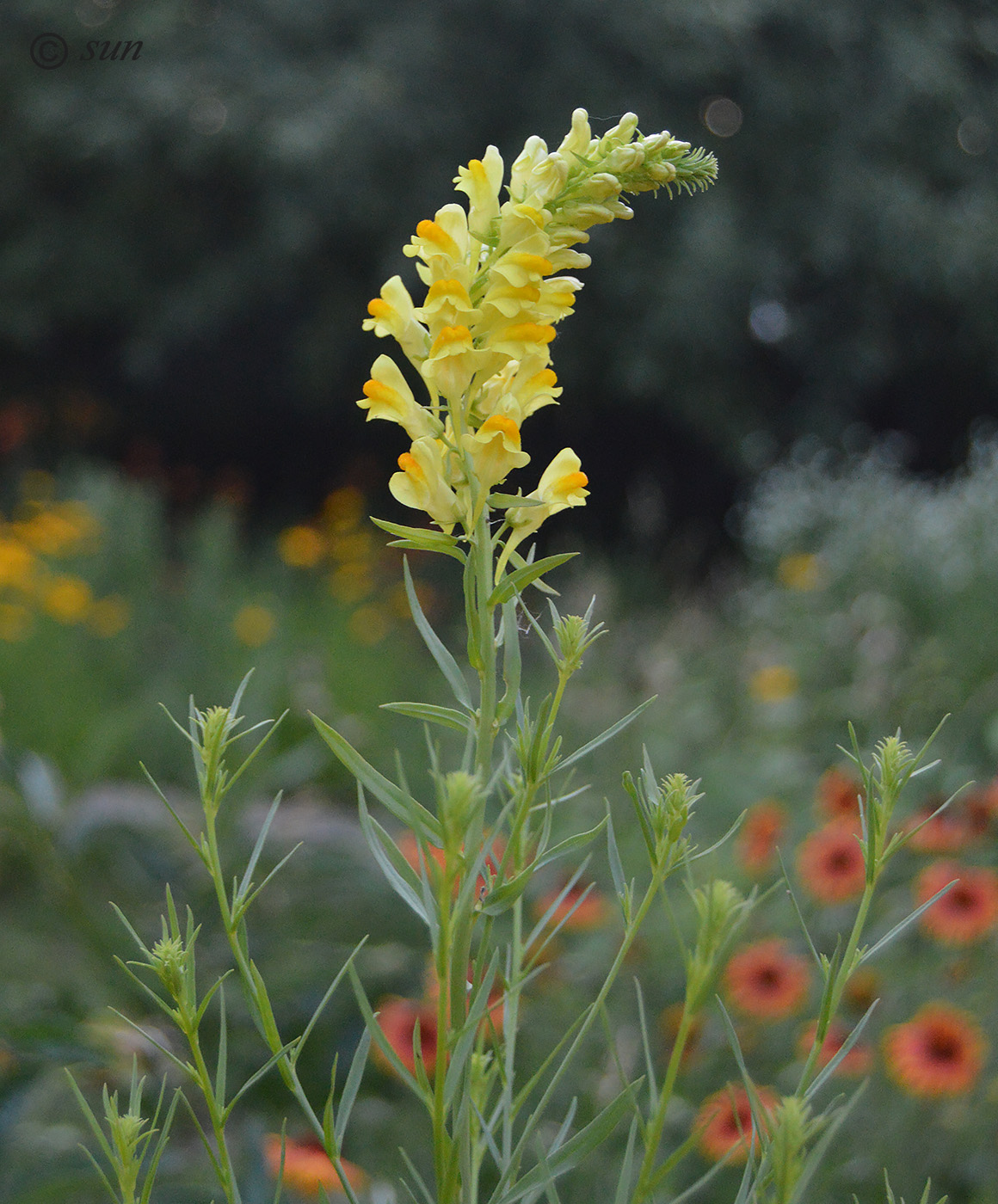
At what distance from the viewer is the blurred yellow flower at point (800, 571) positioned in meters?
4.02

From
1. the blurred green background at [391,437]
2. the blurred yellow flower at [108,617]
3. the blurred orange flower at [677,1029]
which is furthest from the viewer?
the blurred yellow flower at [108,617]

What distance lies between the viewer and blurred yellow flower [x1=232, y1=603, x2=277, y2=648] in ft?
13.1

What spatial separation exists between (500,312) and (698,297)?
16.3 ft

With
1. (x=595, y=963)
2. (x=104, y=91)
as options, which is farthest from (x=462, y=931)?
(x=104, y=91)

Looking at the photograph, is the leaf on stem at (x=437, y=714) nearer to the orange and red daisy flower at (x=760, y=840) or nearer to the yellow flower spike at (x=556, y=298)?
the yellow flower spike at (x=556, y=298)

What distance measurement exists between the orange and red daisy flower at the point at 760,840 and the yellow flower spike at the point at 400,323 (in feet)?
4.89

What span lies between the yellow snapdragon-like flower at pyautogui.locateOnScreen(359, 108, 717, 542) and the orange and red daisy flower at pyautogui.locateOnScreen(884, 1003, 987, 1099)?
1.26 metres

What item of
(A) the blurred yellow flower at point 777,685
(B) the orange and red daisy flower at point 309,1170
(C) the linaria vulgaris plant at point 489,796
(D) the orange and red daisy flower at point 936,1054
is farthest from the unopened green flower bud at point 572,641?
(A) the blurred yellow flower at point 777,685

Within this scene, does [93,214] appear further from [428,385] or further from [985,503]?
[428,385]

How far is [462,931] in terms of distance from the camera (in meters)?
0.54

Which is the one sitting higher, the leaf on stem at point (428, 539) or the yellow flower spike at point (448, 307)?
the yellow flower spike at point (448, 307)

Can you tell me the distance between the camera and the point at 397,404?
0.66 m
